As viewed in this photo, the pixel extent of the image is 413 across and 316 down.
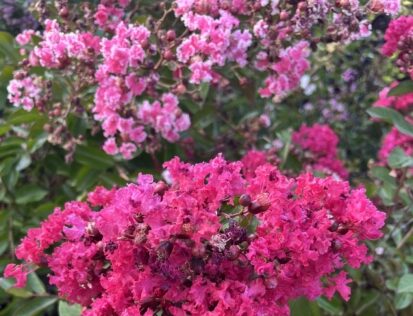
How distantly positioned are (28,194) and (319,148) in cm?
105

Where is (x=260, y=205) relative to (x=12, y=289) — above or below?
above

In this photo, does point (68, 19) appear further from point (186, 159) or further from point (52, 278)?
point (52, 278)

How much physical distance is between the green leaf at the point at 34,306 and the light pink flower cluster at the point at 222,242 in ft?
1.69

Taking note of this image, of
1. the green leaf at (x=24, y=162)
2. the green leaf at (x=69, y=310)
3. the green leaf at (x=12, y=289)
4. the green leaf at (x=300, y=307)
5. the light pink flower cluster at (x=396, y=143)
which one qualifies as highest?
the green leaf at (x=300, y=307)

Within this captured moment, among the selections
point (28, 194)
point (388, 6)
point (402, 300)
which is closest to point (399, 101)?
point (388, 6)

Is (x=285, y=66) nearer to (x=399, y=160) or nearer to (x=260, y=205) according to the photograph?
(x=399, y=160)

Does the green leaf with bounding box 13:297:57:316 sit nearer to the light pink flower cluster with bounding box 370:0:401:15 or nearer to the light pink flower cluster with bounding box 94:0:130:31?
the light pink flower cluster with bounding box 94:0:130:31

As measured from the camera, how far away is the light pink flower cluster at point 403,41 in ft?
5.57

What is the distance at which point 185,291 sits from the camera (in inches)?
41.4

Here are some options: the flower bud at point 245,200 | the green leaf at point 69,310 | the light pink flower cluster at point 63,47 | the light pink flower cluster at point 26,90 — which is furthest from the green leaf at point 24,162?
the flower bud at point 245,200

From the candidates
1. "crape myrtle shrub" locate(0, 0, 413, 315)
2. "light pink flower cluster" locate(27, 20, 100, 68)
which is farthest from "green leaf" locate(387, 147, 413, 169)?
"light pink flower cluster" locate(27, 20, 100, 68)

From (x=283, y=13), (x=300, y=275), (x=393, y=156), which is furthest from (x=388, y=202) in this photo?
(x=300, y=275)

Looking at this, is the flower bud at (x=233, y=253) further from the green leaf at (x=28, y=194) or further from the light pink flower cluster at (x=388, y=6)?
the green leaf at (x=28, y=194)

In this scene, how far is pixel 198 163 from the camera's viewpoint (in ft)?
3.99
